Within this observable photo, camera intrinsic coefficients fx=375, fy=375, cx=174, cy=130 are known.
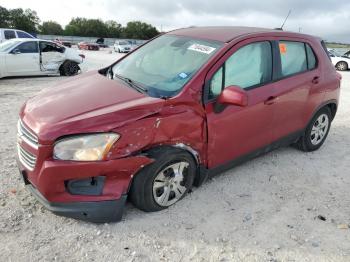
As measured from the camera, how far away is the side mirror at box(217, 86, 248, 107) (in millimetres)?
3443

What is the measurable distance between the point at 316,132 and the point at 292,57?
4.33 feet

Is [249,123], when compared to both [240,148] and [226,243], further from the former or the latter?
[226,243]

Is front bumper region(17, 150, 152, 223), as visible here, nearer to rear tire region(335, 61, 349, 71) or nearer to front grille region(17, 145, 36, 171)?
front grille region(17, 145, 36, 171)

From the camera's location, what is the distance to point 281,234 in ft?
11.1

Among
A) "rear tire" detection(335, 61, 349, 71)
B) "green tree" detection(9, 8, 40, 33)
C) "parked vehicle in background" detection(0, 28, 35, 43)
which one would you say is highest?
"parked vehicle in background" detection(0, 28, 35, 43)

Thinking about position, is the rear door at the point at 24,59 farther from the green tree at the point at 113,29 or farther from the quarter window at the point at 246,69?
the green tree at the point at 113,29

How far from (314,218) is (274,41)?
81.1 inches

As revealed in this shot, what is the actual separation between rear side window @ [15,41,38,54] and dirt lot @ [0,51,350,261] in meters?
8.07

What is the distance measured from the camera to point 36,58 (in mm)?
12031

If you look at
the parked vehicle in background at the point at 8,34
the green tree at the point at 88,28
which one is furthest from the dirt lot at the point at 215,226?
the green tree at the point at 88,28

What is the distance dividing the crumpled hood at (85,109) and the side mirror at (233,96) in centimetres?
61

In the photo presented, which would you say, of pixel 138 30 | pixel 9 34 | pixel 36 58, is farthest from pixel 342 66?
pixel 138 30

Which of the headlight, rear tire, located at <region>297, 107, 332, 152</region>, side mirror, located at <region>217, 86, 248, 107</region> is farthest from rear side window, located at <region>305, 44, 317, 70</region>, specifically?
the headlight

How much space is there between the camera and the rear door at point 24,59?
11508 millimetres
